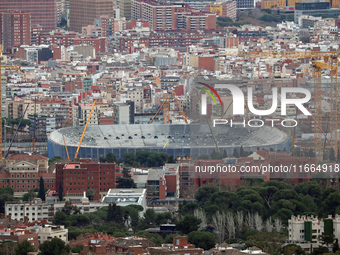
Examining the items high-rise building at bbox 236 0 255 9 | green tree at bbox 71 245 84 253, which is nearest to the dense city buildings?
green tree at bbox 71 245 84 253

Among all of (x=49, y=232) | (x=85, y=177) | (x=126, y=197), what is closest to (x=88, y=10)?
(x=85, y=177)

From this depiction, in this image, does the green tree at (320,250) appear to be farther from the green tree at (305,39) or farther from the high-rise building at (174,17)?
the high-rise building at (174,17)

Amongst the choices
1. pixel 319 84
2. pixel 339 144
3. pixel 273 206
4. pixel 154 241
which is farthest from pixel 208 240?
pixel 319 84

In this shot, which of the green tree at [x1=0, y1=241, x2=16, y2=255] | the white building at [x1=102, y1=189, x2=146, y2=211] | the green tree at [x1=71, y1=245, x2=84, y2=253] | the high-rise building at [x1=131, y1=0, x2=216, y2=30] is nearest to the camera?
the green tree at [x1=0, y1=241, x2=16, y2=255]

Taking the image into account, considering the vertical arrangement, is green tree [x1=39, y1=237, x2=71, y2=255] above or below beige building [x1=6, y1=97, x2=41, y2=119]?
above

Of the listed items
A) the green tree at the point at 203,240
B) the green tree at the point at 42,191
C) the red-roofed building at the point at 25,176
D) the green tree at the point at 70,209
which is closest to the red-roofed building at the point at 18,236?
the green tree at the point at 203,240

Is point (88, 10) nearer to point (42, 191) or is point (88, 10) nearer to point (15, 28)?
point (15, 28)

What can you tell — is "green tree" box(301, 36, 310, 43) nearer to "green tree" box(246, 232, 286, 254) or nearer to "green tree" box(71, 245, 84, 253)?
"green tree" box(246, 232, 286, 254)
